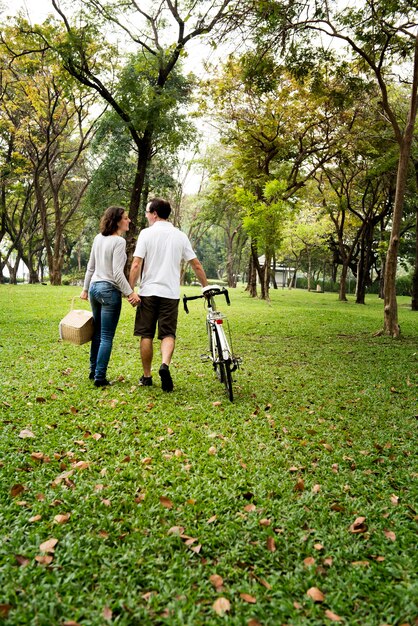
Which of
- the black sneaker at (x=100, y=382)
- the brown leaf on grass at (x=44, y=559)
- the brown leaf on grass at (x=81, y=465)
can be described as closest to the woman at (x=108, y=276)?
the black sneaker at (x=100, y=382)

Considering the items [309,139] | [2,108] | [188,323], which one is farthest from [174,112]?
[2,108]

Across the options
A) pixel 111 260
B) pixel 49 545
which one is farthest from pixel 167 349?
pixel 49 545

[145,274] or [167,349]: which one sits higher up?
[145,274]

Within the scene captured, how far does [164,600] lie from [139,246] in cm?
361

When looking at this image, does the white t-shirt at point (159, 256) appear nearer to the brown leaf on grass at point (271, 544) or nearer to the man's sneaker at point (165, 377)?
the man's sneaker at point (165, 377)

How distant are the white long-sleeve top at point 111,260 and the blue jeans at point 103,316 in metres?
0.09

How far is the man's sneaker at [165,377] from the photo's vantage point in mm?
5111

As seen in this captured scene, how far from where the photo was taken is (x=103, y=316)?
5188mm

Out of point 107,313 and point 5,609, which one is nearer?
point 5,609

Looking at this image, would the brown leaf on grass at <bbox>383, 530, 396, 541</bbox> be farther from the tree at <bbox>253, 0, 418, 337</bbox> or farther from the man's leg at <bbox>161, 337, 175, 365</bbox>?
the tree at <bbox>253, 0, 418, 337</bbox>

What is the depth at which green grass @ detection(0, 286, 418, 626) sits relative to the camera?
209 centimetres

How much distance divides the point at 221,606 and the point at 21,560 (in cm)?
104

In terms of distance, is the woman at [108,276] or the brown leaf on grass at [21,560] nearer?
the brown leaf on grass at [21,560]

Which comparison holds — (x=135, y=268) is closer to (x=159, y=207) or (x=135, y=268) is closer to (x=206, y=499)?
(x=159, y=207)
